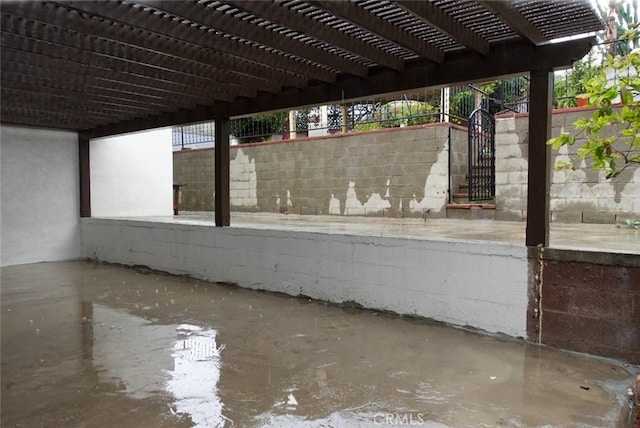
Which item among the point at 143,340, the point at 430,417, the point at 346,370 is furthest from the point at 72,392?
the point at 430,417

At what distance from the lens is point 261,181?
10.9m

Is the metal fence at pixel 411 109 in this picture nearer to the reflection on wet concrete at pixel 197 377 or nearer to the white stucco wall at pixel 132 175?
the white stucco wall at pixel 132 175

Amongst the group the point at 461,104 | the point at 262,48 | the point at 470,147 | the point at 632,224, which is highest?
the point at 461,104

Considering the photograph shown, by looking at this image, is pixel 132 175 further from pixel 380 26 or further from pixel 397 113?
pixel 380 26

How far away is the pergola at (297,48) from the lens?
333cm

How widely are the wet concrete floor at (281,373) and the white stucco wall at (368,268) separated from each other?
0.63ft

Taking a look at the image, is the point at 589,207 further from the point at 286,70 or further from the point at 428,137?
the point at 286,70

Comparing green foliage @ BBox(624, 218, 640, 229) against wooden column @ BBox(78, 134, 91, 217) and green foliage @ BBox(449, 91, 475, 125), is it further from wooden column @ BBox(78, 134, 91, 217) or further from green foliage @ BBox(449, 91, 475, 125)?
wooden column @ BBox(78, 134, 91, 217)

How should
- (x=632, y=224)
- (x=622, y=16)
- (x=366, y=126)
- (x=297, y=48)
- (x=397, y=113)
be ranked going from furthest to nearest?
(x=397, y=113)
(x=366, y=126)
(x=622, y=16)
(x=632, y=224)
(x=297, y=48)

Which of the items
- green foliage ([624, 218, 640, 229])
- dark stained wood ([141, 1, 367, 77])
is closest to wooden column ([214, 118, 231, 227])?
dark stained wood ([141, 1, 367, 77])

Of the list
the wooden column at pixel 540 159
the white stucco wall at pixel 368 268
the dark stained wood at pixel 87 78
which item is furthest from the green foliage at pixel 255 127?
the wooden column at pixel 540 159

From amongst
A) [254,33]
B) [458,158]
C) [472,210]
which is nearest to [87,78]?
[254,33]
